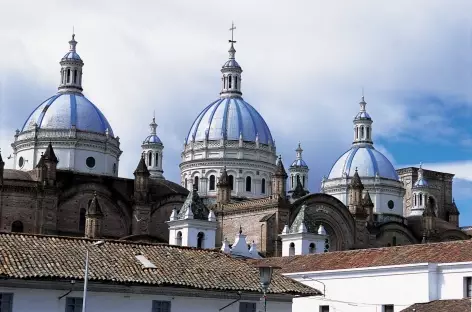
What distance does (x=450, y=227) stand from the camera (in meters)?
88.5

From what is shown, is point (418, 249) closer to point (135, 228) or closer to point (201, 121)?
point (135, 228)

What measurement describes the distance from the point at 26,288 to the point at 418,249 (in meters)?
20.6

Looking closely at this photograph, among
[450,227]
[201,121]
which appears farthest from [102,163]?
[450,227]

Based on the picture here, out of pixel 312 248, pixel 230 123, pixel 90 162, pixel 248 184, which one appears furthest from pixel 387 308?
pixel 230 123

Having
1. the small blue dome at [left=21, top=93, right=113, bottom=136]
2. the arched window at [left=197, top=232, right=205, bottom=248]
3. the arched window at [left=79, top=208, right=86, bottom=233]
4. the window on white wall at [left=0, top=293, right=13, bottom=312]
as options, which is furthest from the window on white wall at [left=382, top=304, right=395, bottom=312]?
the small blue dome at [left=21, top=93, right=113, bottom=136]

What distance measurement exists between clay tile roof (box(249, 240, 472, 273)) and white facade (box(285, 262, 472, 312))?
0.53 meters

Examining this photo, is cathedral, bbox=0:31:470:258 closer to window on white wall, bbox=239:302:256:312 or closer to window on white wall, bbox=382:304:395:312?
window on white wall, bbox=382:304:395:312

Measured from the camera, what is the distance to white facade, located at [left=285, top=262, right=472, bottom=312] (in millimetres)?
39500

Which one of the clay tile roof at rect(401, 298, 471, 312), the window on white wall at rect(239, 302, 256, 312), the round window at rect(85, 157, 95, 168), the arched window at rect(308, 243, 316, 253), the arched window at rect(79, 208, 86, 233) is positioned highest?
the round window at rect(85, 157, 95, 168)

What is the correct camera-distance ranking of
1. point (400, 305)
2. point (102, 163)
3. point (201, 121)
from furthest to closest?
1. point (201, 121)
2. point (102, 163)
3. point (400, 305)

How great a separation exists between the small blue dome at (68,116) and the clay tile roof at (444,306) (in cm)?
3870

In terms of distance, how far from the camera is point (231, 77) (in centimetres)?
8775

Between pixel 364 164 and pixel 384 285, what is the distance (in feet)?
168

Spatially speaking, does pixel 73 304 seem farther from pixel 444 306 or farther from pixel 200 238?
pixel 200 238
